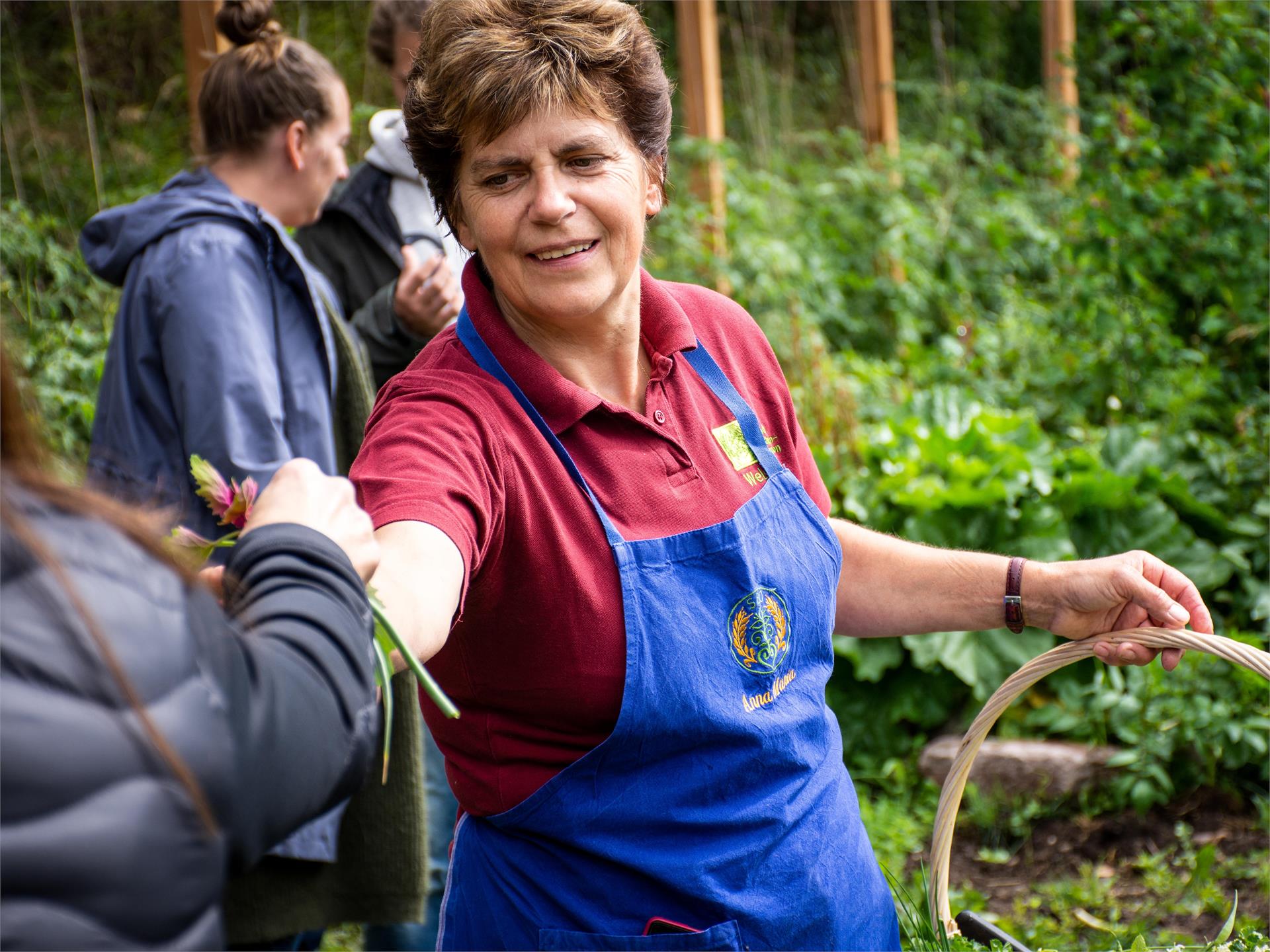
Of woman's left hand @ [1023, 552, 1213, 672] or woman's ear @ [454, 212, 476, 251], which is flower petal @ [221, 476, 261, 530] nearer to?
woman's ear @ [454, 212, 476, 251]

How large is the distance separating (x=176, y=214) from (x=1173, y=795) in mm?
3046

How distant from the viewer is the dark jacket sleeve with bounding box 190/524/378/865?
2.66ft

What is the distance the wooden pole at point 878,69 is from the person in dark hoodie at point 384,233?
5.29 m

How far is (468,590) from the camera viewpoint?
143 cm

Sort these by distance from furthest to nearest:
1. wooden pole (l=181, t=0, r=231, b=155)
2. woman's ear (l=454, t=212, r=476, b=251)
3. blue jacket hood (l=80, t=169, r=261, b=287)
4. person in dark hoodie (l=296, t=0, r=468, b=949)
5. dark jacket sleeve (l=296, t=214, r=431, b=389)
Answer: wooden pole (l=181, t=0, r=231, b=155), dark jacket sleeve (l=296, t=214, r=431, b=389), person in dark hoodie (l=296, t=0, r=468, b=949), blue jacket hood (l=80, t=169, r=261, b=287), woman's ear (l=454, t=212, r=476, b=251)

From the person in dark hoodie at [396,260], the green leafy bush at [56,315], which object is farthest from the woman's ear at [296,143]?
the green leafy bush at [56,315]

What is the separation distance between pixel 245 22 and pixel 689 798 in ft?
6.49

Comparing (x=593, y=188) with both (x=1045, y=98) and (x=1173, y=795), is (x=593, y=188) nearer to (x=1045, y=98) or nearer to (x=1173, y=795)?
(x=1173, y=795)

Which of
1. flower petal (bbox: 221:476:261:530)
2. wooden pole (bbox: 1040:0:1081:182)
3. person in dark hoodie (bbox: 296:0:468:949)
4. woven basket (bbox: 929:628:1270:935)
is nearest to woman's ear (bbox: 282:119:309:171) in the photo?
person in dark hoodie (bbox: 296:0:468:949)

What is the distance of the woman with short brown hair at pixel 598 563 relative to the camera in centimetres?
145

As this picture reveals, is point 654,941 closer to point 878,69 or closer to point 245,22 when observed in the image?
point 245,22

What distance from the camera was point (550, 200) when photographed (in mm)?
1543

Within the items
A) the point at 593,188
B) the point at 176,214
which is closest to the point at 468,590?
the point at 593,188

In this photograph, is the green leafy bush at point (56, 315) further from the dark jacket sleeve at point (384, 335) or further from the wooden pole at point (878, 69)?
the wooden pole at point (878, 69)
